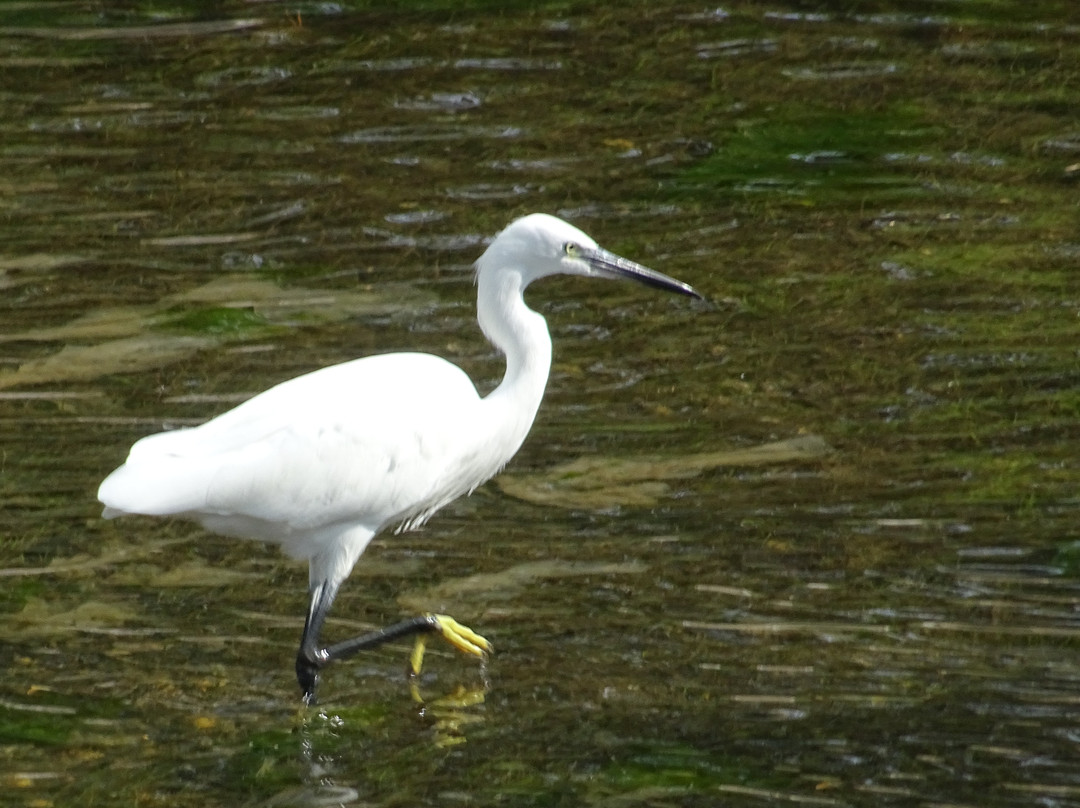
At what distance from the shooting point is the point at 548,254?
534cm

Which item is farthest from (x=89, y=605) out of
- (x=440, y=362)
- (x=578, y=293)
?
(x=578, y=293)

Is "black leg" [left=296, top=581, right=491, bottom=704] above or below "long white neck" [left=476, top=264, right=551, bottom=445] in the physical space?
below

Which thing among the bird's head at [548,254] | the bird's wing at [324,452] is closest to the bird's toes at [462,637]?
the bird's wing at [324,452]

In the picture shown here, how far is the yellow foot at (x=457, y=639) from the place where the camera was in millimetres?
5305

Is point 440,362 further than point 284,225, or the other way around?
point 284,225

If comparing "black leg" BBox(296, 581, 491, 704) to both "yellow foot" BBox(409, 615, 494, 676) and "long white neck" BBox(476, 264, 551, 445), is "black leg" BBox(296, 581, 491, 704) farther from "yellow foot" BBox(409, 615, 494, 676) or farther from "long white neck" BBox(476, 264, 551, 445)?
"long white neck" BBox(476, 264, 551, 445)

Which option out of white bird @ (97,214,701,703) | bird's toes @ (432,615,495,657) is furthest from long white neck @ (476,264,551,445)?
bird's toes @ (432,615,495,657)

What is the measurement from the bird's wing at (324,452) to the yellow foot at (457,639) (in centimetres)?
35

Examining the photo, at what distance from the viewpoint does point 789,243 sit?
27.4 feet

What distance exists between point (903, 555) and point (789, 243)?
9.50ft

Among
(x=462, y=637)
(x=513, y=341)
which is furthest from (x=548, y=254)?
(x=462, y=637)

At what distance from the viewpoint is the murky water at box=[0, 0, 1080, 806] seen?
16.1ft

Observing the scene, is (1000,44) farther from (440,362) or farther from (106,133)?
(440,362)

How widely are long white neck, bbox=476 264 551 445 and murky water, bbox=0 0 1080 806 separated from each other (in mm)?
597
